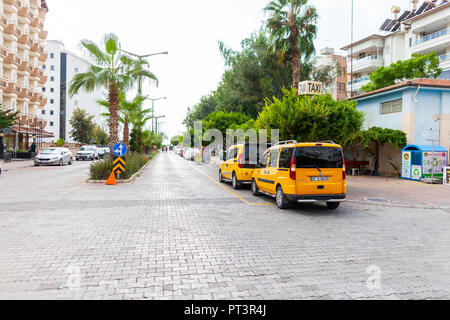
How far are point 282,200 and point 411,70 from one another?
90.6 feet

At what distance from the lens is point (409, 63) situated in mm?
29719

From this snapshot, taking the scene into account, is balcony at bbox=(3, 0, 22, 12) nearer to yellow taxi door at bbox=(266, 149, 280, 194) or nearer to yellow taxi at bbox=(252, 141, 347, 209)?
yellow taxi door at bbox=(266, 149, 280, 194)

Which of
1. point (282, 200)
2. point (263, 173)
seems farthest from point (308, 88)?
point (282, 200)

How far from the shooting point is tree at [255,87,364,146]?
12664 mm

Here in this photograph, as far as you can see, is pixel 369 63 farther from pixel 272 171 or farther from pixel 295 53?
pixel 272 171

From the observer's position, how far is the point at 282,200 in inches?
364

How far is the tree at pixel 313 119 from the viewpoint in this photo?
41.5 feet

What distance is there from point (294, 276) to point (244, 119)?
28.6m

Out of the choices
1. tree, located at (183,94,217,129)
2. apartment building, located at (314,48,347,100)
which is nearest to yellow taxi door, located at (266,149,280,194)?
apartment building, located at (314,48,347,100)

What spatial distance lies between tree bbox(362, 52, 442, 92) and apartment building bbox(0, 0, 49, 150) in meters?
38.3

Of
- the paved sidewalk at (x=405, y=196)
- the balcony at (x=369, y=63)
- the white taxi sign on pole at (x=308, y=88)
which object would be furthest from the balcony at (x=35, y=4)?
the paved sidewalk at (x=405, y=196)
